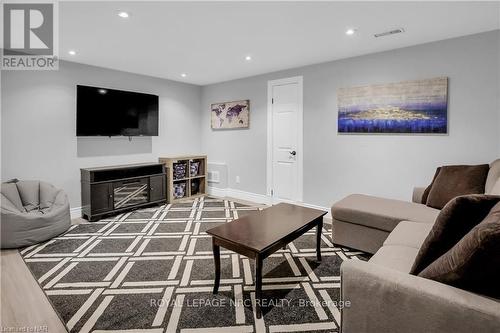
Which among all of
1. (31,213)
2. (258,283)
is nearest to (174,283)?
(258,283)

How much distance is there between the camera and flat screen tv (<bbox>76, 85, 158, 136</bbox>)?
12.9 ft

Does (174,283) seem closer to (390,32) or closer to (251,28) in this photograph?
(251,28)

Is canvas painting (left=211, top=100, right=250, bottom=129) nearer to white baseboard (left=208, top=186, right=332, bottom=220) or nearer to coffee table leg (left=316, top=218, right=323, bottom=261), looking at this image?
white baseboard (left=208, top=186, right=332, bottom=220)

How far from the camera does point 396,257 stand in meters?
1.71

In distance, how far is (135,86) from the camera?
4695mm

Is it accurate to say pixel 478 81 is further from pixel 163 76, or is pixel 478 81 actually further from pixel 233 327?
pixel 163 76

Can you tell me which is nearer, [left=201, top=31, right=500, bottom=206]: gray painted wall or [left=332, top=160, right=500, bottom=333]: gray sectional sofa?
[left=332, top=160, right=500, bottom=333]: gray sectional sofa

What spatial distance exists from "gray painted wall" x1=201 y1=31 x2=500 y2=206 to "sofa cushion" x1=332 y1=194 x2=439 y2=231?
2.35ft

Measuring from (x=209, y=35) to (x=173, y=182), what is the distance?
2.88 m

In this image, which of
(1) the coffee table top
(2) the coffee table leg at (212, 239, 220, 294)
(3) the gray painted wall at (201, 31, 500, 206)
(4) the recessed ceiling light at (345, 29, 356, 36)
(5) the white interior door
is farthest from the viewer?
(5) the white interior door

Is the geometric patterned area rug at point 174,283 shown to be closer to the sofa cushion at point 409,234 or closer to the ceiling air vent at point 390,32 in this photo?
the sofa cushion at point 409,234

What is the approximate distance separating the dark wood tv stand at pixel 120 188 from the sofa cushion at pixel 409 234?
3.65 meters

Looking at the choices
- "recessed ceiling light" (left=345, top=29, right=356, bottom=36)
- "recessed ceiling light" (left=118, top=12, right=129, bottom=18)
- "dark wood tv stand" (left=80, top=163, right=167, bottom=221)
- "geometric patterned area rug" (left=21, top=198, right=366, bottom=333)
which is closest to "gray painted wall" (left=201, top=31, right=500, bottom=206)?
"recessed ceiling light" (left=345, top=29, right=356, bottom=36)

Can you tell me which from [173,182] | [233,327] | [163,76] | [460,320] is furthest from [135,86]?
[460,320]
